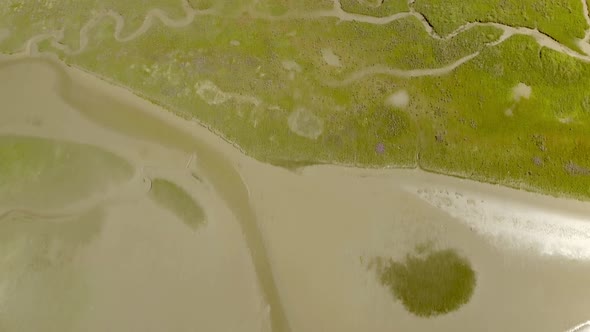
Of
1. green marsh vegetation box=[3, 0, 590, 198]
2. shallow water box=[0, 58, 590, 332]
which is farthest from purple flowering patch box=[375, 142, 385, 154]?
shallow water box=[0, 58, 590, 332]

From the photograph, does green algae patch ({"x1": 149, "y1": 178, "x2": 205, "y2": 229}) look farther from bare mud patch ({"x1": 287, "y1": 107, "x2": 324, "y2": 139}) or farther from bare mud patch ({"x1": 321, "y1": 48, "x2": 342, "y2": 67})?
bare mud patch ({"x1": 321, "y1": 48, "x2": 342, "y2": 67})

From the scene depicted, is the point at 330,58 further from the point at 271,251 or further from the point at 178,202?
the point at 178,202

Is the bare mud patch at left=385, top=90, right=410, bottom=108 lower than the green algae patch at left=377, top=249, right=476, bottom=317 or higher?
higher

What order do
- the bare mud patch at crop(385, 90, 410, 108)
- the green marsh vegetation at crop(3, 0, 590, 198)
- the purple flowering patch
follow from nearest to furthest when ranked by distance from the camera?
the green marsh vegetation at crop(3, 0, 590, 198)
the purple flowering patch
the bare mud patch at crop(385, 90, 410, 108)

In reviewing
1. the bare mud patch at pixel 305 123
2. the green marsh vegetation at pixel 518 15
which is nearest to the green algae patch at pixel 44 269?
the bare mud patch at pixel 305 123

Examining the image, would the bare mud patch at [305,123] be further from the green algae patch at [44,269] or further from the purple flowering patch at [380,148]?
the green algae patch at [44,269]
